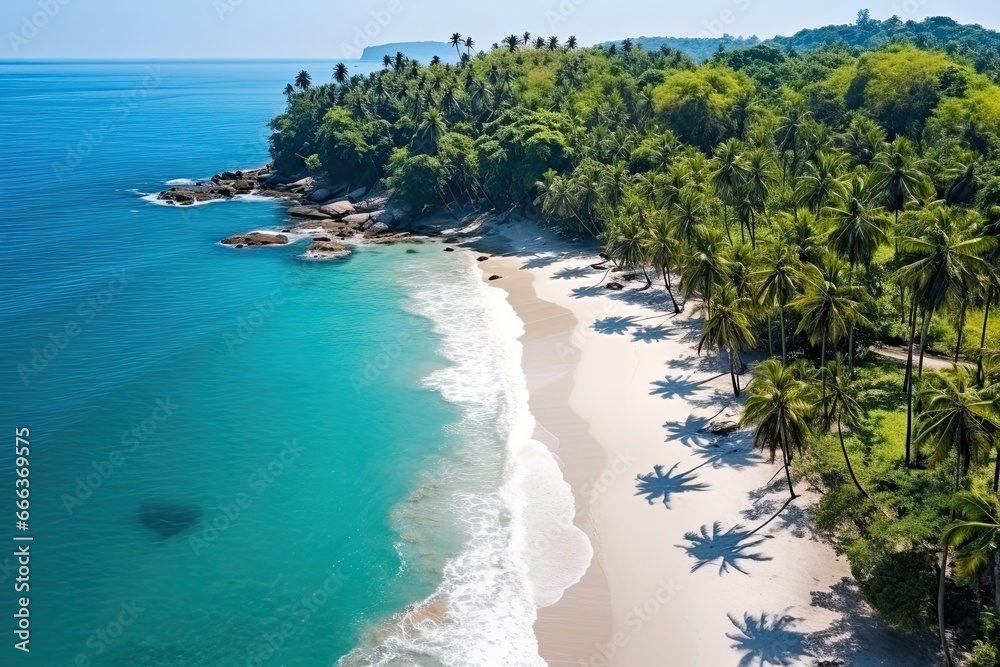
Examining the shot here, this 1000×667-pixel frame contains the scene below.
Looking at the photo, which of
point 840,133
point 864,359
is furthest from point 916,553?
point 840,133

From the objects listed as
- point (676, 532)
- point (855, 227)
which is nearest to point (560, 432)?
point (676, 532)

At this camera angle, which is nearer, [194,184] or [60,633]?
[60,633]

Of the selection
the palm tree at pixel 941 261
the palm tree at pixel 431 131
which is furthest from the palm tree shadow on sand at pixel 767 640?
the palm tree at pixel 431 131

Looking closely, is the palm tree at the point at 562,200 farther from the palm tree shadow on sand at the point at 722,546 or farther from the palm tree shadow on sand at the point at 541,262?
the palm tree shadow on sand at the point at 722,546

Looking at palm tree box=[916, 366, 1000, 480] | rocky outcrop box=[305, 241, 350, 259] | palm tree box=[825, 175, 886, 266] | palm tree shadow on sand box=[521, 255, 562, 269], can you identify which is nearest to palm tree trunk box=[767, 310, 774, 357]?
palm tree box=[825, 175, 886, 266]

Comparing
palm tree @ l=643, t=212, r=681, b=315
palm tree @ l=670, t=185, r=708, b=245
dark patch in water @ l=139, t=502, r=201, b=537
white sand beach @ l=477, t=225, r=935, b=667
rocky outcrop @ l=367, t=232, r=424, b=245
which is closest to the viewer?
white sand beach @ l=477, t=225, r=935, b=667

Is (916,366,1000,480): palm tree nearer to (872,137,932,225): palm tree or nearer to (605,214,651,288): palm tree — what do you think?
(872,137,932,225): palm tree

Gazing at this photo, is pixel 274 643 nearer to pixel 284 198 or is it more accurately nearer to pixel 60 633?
pixel 60 633
